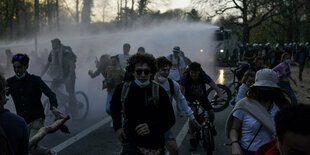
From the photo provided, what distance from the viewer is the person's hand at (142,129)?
3033 millimetres

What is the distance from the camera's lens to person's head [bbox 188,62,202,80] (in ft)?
18.8

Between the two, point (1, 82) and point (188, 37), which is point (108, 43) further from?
point (1, 82)

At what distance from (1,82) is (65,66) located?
610cm

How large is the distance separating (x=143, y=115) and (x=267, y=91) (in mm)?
1181

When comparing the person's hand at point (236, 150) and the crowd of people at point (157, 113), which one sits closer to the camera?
the crowd of people at point (157, 113)

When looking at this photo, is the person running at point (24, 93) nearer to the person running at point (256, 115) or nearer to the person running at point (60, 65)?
the person running at point (256, 115)

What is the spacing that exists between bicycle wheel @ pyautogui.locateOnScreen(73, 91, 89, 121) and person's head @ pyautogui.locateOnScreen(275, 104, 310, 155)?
298 inches

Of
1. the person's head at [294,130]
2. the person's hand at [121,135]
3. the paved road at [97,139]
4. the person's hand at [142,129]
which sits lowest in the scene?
the paved road at [97,139]

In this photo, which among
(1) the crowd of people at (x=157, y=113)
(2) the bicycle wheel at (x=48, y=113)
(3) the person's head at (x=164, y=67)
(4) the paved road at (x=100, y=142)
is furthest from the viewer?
(2) the bicycle wheel at (x=48, y=113)

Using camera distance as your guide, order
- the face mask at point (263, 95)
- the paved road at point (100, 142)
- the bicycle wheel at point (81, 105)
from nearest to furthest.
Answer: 1. the face mask at point (263, 95)
2. the paved road at point (100, 142)
3. the bicycle wheel at point (81, 105)

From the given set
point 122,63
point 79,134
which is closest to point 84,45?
point 122,63

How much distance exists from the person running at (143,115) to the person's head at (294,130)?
5.76 ft

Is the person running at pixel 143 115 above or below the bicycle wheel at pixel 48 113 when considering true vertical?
above

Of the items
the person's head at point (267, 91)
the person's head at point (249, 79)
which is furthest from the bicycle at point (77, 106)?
Answer: the person's head at point (267, 91)
